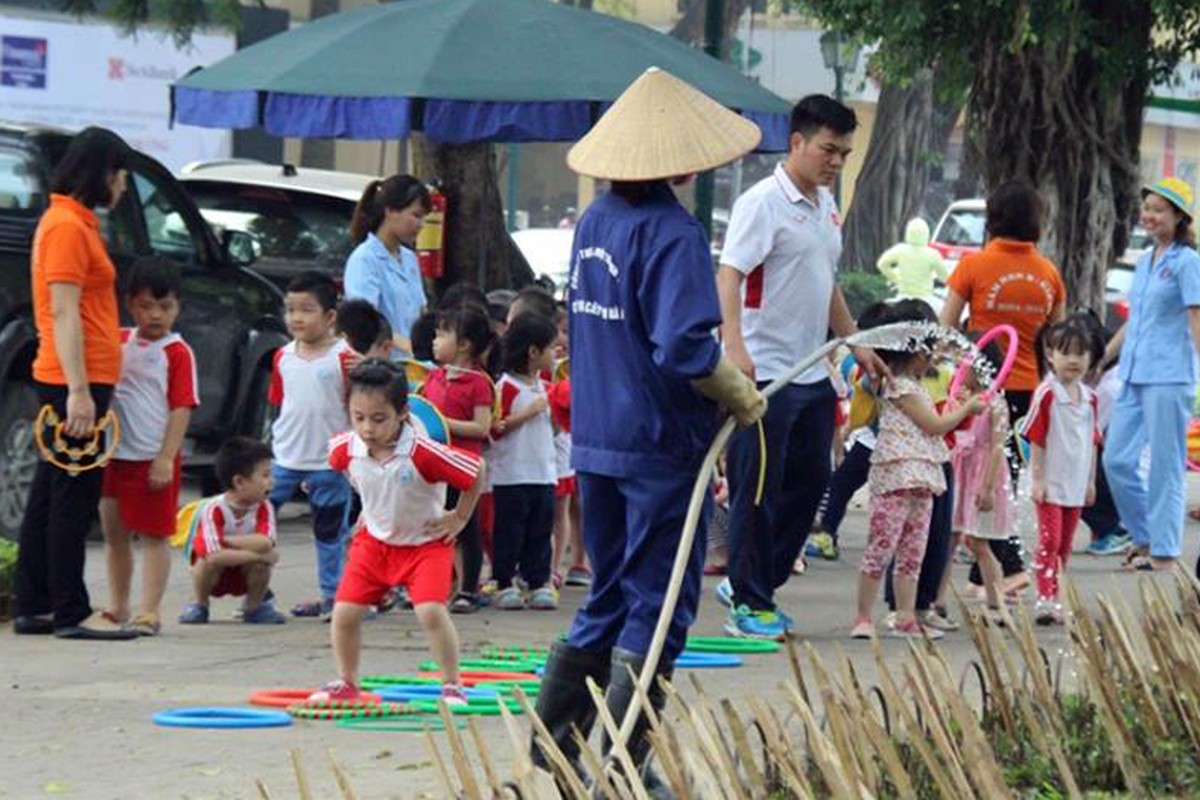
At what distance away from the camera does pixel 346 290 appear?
1209 cm

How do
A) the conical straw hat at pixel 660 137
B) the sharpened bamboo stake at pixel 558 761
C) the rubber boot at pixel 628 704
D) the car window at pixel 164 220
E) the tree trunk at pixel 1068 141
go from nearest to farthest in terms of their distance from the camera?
the sharpened bamboo stake at pixel 558 761
the rubber boot at pixel 628 704
the conical straw hat at pixel 660 137
the car window at pixel 164 220
the tree trunk at pixel 1068 141

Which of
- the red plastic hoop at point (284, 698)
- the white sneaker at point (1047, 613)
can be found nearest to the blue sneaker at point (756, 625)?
the white sneaker at point (1047, 613)

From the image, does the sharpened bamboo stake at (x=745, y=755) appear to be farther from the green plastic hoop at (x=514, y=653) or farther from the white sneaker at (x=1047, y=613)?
the white sneaker at (x=1047, y=613)

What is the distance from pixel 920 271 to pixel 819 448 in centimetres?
1657

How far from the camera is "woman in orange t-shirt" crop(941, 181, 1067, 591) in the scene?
12.1 m

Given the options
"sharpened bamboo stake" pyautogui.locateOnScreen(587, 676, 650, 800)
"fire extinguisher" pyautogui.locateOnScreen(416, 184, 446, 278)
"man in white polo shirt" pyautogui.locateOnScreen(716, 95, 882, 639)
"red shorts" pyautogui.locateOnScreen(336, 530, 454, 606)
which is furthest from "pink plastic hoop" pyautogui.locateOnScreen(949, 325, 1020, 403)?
"fire extinguisher" pyautogui.locateOnScreen(416, 184, 446, 278)

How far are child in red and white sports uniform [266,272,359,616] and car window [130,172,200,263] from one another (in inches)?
128

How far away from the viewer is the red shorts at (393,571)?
8.66 meters

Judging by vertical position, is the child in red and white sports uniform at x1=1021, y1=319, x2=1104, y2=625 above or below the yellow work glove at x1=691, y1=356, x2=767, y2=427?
below

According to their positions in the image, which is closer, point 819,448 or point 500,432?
point 819,448

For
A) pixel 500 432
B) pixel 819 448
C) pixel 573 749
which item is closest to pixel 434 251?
pixel 500 432

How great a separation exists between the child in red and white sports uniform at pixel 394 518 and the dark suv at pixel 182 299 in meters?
4.59

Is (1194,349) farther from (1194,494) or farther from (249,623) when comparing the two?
(1194,494)

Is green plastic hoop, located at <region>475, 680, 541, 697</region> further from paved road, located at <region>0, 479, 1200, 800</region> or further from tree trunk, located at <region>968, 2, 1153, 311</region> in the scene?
tree trunk, located at <region>968, 2, 1153, 311</region>
